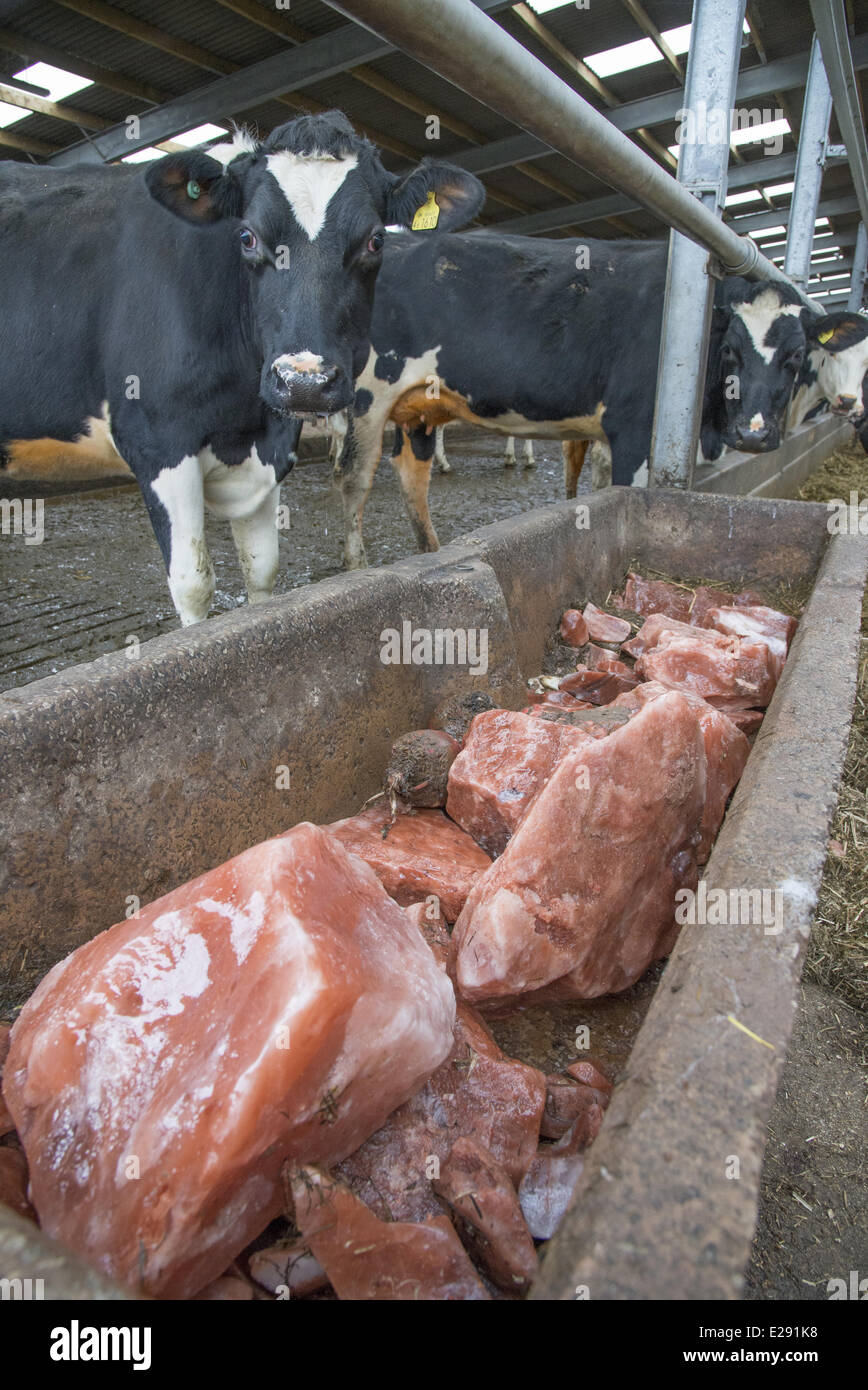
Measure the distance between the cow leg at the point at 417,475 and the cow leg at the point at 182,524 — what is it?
2574 mm

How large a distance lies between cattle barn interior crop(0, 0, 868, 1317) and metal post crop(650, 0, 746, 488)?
14mm

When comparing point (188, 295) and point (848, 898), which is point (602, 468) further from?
point (848, 898)

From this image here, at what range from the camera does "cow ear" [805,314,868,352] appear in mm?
5754

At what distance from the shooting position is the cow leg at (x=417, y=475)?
5.40 m

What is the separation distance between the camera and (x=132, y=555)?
5.31 metres

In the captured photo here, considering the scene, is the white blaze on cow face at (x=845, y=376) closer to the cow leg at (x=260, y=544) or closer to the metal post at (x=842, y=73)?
the metal post at (x=842, y=73)

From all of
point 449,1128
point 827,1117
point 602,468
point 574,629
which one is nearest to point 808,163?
point 602,468

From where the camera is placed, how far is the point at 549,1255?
2.27ft

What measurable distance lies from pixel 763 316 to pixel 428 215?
7.21 feet

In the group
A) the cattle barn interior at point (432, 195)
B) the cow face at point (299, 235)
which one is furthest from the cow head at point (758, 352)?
the cow face at point (299, 235)

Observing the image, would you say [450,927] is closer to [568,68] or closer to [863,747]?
[863,747]

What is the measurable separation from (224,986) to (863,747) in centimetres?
192

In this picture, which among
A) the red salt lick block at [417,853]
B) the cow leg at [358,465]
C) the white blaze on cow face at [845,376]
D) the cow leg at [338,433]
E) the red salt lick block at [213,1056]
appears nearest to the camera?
the red salt lick block at [213,1056]

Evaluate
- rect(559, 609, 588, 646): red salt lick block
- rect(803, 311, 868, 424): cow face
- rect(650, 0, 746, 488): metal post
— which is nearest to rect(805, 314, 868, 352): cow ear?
rect(803, 311, 868, 424): cow face
